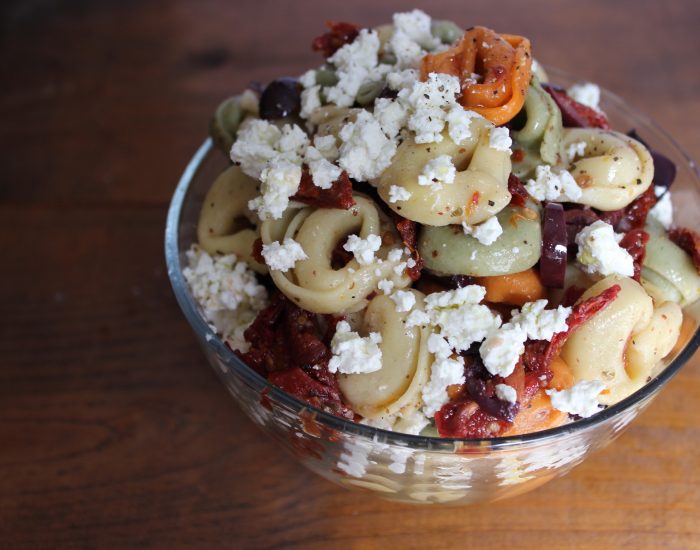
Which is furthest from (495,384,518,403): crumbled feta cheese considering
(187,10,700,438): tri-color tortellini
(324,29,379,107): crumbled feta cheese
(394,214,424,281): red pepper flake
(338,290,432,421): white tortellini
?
(324,29,379,107): crumbled feta cheese

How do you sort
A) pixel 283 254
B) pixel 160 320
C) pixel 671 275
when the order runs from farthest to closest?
pixel 160 320 → pixel 671 275 → pixel 283 254

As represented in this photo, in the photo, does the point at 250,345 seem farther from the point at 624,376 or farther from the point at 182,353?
the point at 624,376

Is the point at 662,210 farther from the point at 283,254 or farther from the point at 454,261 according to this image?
the point at 283,254

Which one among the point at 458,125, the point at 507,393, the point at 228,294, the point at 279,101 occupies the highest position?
the point at 458,125

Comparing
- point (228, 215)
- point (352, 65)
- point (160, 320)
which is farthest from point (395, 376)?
point (160, 320)

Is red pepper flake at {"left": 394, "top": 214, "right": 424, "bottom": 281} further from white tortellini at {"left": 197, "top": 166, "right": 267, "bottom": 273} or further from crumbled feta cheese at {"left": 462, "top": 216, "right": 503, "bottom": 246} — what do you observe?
white tortellini at {"left": 197, "top": 166, "right": 267, "bottom": 273}

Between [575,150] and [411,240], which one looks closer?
[411,240]
